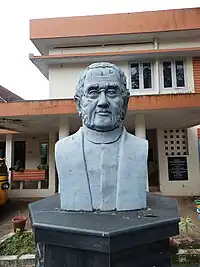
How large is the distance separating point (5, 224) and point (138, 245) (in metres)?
5.38

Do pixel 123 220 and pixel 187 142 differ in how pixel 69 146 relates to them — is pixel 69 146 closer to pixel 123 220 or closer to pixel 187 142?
pixel 123 220

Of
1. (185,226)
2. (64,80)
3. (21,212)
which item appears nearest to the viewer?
(185,226)

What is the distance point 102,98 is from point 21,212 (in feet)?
20.6

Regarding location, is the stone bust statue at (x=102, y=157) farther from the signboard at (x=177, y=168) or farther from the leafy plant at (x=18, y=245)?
the signboard at (x=177, y=168)


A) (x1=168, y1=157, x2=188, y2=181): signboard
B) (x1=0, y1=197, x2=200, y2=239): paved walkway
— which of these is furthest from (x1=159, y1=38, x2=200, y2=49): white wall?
(x1=0, y1=197, x2=200, y2=239): paved walkway

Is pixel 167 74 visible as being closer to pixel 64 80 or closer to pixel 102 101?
pixel 64 80

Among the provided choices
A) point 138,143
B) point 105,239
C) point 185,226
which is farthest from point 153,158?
point 105,239

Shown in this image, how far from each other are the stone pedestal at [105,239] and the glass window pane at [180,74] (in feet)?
27.2

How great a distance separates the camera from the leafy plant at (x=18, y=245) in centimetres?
409

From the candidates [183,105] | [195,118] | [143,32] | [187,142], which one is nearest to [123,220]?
[183,105]

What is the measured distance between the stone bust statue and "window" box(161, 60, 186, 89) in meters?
7.55

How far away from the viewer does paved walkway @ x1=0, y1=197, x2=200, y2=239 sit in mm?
5741

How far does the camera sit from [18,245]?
4.34 m

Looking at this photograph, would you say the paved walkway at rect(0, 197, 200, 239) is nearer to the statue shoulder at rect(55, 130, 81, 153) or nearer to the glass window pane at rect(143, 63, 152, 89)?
the statue shoulder at rect(55, 130, 81, 153)
